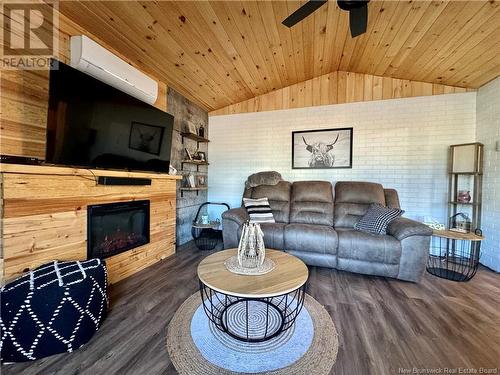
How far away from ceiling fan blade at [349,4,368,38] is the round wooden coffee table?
1.90m

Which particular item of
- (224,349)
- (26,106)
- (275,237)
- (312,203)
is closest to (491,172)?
(312,203)

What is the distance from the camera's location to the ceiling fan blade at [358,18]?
1544 millimetres

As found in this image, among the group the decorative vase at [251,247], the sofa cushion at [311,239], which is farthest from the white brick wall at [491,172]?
the decorative vase at [251,247]


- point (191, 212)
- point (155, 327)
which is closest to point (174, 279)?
point (155, 327)

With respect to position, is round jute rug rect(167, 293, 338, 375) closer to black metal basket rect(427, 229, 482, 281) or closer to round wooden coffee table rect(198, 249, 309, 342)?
round wooden coffee table rect(198, 249, 309, 342)

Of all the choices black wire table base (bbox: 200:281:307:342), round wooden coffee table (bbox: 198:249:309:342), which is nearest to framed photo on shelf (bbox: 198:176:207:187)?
round wooden coffee table (bbox: 198:249:309:342)

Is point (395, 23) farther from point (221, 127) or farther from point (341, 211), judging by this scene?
point (221, 127)

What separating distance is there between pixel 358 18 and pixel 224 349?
98.8 inches

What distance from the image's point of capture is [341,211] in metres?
3.02

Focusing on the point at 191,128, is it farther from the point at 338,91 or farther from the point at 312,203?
the point at 338,91

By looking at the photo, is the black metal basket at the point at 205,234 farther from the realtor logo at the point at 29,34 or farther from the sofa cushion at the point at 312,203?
the realtor logo at the point at 29,34

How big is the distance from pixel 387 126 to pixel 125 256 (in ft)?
13.2

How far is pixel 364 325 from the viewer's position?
1.58 meters

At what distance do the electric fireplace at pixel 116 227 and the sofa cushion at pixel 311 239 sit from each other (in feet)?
5.80
